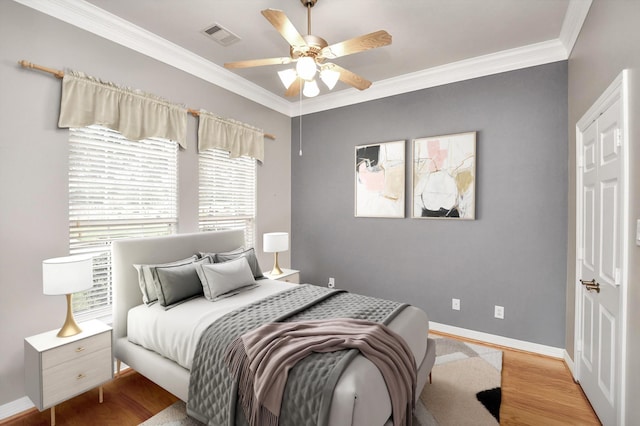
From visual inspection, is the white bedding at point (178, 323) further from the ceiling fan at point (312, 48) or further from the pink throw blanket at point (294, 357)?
the ceiling fan at point (312, 48)

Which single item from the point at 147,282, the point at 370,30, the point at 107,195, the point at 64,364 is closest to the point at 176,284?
the point at 147,282

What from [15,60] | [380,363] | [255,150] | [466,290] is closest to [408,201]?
[466,290]

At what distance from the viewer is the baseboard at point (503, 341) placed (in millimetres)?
3016

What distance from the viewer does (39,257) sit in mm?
2244

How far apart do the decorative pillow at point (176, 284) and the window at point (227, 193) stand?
973 millimetres

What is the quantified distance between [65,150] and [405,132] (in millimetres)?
3445

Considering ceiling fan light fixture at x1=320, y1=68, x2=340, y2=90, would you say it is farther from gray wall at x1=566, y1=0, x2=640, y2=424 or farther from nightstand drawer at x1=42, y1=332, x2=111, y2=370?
nightstand drawer at x1=42, y1=332, x2=111, y2=370

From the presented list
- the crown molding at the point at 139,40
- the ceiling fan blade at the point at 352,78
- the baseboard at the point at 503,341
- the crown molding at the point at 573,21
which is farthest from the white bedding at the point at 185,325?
the crown molding at the point at 573,21

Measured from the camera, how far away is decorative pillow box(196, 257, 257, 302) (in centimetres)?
260

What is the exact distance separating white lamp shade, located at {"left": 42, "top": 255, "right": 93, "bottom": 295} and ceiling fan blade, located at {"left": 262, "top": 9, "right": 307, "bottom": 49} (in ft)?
6.69

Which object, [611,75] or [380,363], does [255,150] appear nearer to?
[380,363]

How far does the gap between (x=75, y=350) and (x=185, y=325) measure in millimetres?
771

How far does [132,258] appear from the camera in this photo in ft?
8.59

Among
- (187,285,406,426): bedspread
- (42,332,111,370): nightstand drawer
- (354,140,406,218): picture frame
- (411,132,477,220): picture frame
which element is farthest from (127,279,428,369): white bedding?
(354,140,406,218): picture frame
